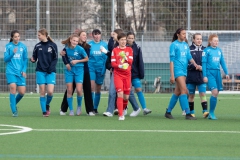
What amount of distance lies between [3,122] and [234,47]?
1277 centimetres

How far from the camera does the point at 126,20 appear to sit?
24.5 meters

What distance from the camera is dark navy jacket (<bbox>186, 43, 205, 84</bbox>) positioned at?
15.3m

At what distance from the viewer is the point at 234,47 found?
2462 cm

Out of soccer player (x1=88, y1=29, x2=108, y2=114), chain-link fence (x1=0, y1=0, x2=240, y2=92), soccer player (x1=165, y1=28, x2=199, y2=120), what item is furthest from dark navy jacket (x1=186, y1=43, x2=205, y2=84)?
chain-link fence (x1=0, y1=0, x2=240, y2=92)

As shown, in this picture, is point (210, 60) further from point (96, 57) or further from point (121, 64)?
point (96, 57)

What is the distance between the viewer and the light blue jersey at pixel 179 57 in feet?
46.3

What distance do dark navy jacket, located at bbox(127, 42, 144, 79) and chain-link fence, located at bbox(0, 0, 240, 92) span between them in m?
8.56

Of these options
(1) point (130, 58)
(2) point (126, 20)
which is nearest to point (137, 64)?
(1) point (130, 58)

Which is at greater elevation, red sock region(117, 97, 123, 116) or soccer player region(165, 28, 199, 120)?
soccer player region(165, 28, 199, 120)

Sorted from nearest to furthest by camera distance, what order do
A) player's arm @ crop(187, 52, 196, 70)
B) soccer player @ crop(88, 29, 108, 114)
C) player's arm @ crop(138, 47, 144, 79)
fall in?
player's arm @ crop(138, 47, 144, 79), player's arm @ crop(187, 52, 196, 70), soccer player @ crop(88, 29, 108, 114)

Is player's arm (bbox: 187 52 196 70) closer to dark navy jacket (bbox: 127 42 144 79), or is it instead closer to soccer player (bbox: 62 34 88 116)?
dark navy jacket (bbox: 127 42 144 79)

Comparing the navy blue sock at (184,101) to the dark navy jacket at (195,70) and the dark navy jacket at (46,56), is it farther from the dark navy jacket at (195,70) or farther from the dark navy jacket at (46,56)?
the dark navy jacket at (46,56)

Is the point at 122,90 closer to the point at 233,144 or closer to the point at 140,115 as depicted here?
the point at 140,115

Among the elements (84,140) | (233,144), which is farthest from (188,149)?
(84,140)
